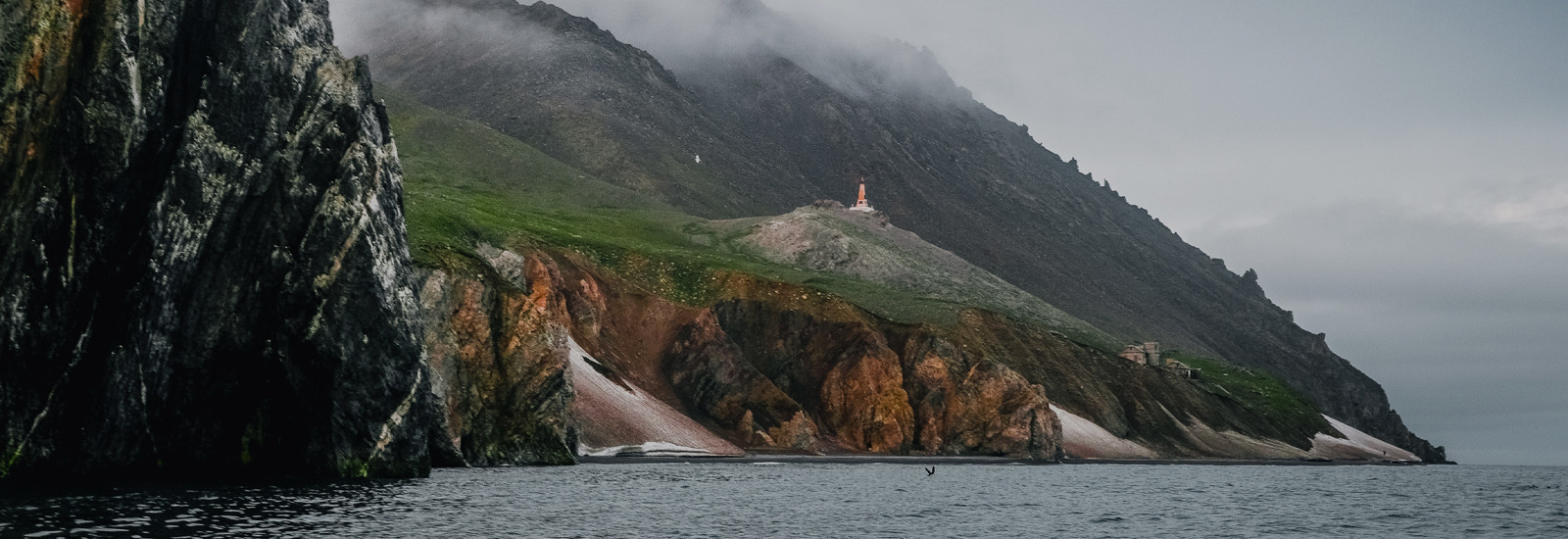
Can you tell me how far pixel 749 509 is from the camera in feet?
209

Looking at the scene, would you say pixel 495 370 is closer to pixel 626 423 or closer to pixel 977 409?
pixel 626 423

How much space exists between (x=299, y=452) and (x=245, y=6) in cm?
2148

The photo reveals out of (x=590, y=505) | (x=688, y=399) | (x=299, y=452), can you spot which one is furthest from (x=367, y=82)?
Result: (x=688, y=399)

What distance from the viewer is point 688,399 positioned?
152 meters

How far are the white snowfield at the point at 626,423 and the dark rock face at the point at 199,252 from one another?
45914mm

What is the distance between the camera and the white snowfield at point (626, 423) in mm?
122463

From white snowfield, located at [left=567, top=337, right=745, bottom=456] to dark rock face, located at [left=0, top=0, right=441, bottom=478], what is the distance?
4591 centimetres

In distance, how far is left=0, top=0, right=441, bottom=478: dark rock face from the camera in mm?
54438

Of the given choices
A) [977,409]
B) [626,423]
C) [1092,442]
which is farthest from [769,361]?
[1092,442]

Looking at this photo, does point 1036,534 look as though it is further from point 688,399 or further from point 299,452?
point 688,399

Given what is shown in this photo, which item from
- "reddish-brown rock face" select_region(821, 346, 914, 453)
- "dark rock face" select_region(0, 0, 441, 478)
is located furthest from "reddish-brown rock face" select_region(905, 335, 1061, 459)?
"dark rock face" select_region(0, 0, 441, 478)

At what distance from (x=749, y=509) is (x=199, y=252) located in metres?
26.3

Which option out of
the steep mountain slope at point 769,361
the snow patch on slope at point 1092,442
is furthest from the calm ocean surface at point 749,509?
the snow patch on slope at point 1092,442

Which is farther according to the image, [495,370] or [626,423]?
[626,423]
